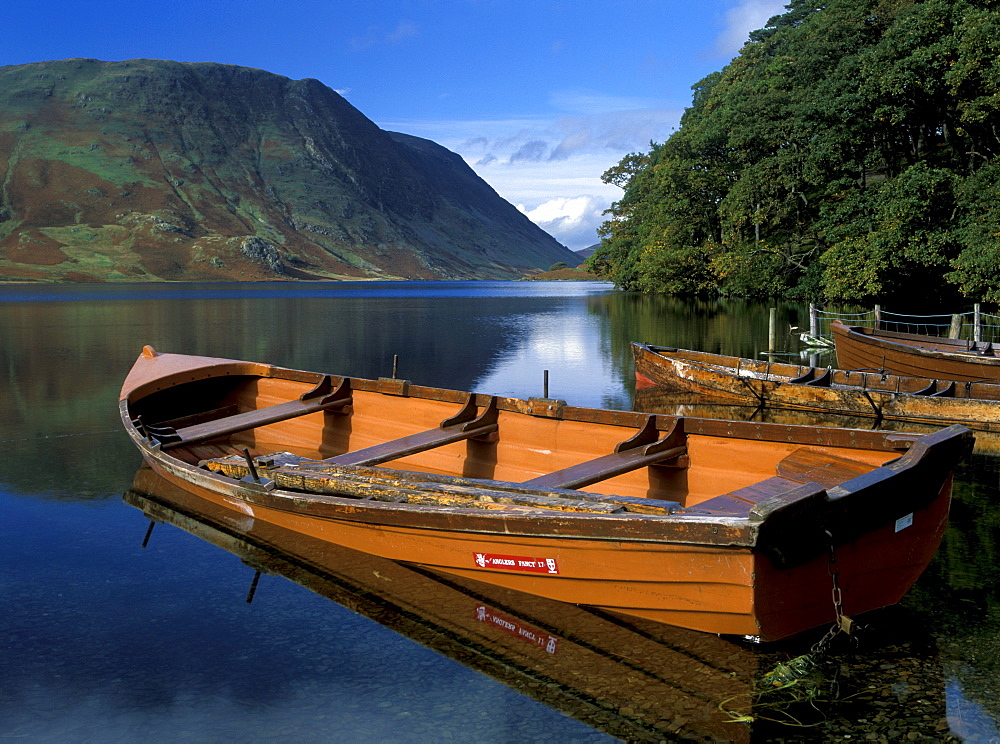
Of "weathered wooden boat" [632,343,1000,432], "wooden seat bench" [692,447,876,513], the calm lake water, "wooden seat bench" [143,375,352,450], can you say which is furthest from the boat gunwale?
"wooden seat bench" [143,375,352,450]

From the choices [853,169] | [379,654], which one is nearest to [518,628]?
[379,654]

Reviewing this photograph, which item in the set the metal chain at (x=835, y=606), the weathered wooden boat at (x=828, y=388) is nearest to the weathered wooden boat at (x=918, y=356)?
the weathered wooden boat at (x=828, y=388)

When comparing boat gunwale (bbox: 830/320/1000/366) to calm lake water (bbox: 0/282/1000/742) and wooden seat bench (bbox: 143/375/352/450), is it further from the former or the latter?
wooden seat bench (bbox: 143/375/352/450)

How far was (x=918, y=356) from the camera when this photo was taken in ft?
63.3

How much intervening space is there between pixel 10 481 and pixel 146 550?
4.90 metres

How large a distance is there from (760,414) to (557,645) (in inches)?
522

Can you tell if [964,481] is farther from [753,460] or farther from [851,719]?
[851,719]

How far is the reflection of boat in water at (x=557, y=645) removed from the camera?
576 centimetres

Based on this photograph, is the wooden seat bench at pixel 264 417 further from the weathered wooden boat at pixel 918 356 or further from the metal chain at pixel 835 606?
the weathered wooden boat at pixel 918 356

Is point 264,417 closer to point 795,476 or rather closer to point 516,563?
point 516,563

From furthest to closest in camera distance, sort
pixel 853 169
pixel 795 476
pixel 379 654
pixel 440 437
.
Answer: pixel 853 169
pixel 440 437
pixel 795 476
pixel 379 654

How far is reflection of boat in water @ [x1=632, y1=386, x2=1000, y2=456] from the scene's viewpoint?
15.0 metres

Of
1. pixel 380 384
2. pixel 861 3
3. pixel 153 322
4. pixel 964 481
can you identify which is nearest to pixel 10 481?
pixel 380 384

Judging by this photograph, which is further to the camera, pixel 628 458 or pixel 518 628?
pixel 628 458
